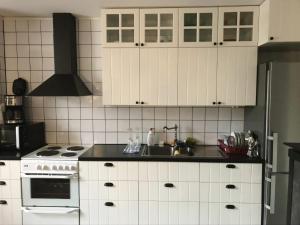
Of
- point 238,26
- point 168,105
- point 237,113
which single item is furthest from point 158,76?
point 237,113

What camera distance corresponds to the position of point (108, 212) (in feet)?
8.37

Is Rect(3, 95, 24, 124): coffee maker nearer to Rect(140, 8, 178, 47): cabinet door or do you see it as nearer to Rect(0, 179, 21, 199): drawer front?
Rect(0, 179, 21, 199): drawer front

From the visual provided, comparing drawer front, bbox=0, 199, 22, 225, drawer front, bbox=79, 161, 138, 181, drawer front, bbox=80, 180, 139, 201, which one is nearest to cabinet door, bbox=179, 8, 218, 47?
drawer front, bbox=79, 161, 138, 181

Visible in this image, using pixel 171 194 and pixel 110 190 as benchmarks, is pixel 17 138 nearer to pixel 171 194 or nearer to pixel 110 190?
pixel 110 190

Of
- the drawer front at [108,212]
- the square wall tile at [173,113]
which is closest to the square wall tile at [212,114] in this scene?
the square wall tile at [173,113]

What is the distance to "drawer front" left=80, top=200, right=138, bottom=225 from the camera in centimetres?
254

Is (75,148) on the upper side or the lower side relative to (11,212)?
upper

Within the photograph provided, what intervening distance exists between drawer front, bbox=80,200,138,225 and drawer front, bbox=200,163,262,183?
75 centimetres

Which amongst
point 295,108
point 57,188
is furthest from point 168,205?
point 295,108

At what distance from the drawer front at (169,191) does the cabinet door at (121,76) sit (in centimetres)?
87

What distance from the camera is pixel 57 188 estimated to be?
252 cm

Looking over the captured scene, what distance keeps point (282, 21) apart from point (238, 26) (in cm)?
40

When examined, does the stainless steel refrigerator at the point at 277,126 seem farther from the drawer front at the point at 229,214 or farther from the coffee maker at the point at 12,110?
the coffee maker at the point at 12,110

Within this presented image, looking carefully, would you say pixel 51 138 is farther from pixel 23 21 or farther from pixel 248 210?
pixel 248 210
